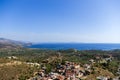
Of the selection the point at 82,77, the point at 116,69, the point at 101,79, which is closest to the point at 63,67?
the point at 82,77

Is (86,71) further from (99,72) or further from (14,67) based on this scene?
(14,67)

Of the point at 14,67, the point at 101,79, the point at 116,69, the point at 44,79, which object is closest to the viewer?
the point at 44,79

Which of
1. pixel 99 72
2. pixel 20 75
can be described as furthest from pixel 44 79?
pixel 99 72

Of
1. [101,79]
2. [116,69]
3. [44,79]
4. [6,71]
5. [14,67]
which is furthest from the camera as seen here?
[116,69]

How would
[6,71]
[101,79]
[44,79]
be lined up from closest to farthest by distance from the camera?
[44,79]
[101,79]
[6,71]

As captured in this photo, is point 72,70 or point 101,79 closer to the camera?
point 101,79

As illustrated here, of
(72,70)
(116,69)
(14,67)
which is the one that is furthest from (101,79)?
(14,67)

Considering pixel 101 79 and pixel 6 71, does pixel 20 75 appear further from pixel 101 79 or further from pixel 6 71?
pixel 101 79

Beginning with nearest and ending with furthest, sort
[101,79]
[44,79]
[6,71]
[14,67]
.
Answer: [44,79] → [101,79] → [6,71] → [14,67]

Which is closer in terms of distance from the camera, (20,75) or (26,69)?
(20,75)
